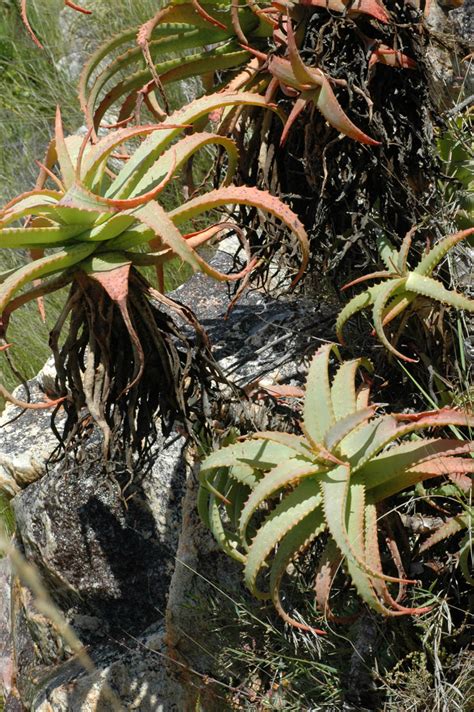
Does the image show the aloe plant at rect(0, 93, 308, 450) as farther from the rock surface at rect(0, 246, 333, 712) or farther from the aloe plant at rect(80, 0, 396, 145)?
the rock surface at rect(0, 246, 333, 712)

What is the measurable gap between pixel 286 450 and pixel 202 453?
0.26 meters

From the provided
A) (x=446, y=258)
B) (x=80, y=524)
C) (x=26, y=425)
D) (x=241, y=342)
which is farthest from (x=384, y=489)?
(x=26, y=425)

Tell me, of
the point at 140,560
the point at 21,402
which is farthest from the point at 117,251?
the point at 140,560

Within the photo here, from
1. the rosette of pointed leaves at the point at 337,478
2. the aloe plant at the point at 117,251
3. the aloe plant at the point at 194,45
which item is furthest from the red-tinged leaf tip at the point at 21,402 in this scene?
the aloe plant at the point at 194,45

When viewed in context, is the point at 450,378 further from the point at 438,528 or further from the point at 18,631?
the point at 18,631

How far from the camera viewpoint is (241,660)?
2.04m

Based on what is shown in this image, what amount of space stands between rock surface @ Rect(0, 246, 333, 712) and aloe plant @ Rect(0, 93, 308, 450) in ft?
1.25

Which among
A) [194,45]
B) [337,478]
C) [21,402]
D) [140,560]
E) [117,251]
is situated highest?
[194,45]

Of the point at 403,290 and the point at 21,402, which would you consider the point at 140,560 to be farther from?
the point at 403,290

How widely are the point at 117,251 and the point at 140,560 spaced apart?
3.29 ft

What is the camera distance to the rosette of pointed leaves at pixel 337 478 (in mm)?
1595

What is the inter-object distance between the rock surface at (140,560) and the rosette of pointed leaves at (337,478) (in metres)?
0.44

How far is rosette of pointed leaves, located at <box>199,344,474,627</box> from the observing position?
1595 millimetres

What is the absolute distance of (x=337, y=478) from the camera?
164 cm
